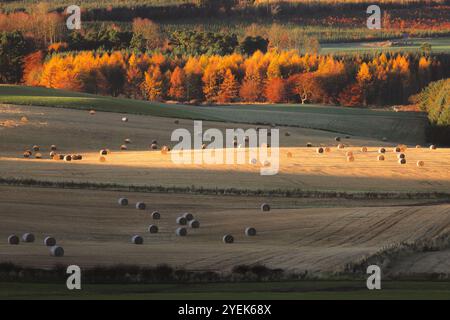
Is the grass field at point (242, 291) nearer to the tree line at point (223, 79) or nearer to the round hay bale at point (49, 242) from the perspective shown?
the round hay bale at point (49, 242)

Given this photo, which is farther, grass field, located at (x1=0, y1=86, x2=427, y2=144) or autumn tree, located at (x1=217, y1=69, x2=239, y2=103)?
autumn tree, located at (x1=217, y1=69, x2=239, y2=103)

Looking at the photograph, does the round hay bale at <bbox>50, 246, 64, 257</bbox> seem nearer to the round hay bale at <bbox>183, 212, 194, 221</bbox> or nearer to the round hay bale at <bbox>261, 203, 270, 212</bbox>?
the round hay bale at <bbox>183, 212, 194, 221</bbox>

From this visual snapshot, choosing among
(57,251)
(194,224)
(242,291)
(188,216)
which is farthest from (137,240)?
(242,291)

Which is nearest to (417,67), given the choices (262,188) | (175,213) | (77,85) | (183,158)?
(77,85)

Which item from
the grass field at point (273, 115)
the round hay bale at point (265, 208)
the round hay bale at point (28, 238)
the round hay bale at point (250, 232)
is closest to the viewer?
the round hay bale at point (28, 238)

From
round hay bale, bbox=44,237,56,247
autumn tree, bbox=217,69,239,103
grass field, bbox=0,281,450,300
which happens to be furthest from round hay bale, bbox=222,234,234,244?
autumn tree, bbox=217,69,239,103

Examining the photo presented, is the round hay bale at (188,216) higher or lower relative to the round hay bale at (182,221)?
higher

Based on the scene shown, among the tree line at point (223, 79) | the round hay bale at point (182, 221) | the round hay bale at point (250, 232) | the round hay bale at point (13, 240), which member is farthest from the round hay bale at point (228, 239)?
the tree line at point (223, 79)
